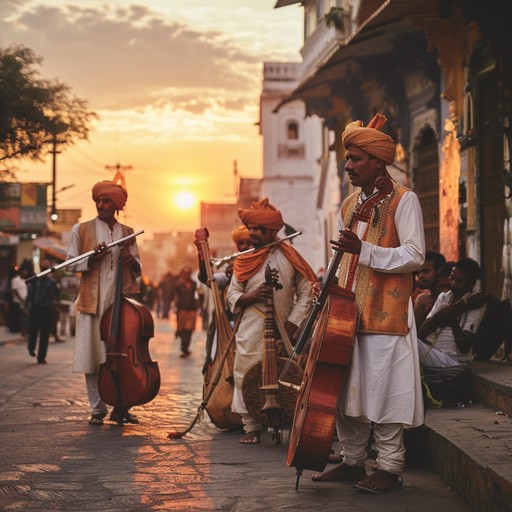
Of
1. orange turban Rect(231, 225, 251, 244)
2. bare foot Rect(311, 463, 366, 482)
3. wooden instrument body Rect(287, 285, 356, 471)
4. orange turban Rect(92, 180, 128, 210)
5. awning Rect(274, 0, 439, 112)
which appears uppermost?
awning Rect(274, 0, 439, 112)

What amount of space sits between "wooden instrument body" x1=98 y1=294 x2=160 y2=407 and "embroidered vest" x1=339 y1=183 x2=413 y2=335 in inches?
130

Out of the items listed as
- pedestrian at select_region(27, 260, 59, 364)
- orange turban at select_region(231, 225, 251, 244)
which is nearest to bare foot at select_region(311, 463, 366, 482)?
orange turban at select_region(231, 225, 251, 244)

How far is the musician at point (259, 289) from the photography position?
8672 mm

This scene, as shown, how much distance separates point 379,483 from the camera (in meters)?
6.07

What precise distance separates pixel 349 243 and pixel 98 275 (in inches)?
163

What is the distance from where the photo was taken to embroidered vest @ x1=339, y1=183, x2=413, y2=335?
6.12 metres

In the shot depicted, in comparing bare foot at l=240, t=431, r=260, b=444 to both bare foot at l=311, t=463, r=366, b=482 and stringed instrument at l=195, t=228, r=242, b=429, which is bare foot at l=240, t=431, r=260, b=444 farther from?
bare foot at l=311, t=463, r=366, b=482

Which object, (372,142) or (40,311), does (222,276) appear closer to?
(372,142)

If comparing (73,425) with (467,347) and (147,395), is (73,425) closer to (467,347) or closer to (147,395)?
(147,395)

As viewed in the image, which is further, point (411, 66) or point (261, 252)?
point (411, 66)

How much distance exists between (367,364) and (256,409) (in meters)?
2.51

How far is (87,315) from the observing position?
965cm

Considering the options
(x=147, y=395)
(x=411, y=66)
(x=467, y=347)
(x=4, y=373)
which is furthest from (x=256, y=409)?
(x=411, y=66)

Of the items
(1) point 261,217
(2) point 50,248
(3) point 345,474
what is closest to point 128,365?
(1) point 261,217
